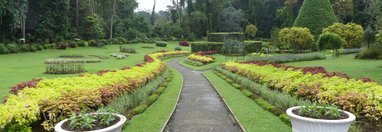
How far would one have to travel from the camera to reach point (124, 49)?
4088 cm

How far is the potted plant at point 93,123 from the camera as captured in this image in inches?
215

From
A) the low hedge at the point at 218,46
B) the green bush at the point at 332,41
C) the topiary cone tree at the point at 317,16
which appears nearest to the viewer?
the green bush at the point at 332,41

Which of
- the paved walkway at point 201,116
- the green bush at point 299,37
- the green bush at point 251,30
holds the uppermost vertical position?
the green bush at point 251,30

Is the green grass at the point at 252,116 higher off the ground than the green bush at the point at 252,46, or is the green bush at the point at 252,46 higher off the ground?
the green bush at the point at 252,46

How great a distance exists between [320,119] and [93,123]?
3932mm

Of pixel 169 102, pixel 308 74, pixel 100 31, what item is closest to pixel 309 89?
pixel 308 74

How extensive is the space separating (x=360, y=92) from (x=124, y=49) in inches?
1395

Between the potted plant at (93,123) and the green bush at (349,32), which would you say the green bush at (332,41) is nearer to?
the green bush at (349,32)

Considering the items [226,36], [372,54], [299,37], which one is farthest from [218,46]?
[372,54]

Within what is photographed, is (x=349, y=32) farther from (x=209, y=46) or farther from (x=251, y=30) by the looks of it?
(x=251, y=30)

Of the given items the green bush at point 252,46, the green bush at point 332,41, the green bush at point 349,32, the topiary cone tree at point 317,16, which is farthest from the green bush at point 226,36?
the green bush at point 332,41

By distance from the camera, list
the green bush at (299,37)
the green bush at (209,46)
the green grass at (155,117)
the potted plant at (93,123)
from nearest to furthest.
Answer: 1. the potted plant at (93,123)
2. the green grass at (155,117)
3. the green bush at (299,37)
4. the green bush at (209,46)

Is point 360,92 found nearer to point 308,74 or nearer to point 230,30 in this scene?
point 308,74

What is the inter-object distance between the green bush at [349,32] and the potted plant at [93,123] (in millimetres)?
31423
